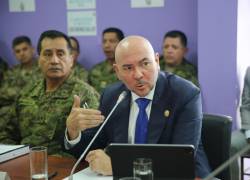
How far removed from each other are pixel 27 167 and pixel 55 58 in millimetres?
1158

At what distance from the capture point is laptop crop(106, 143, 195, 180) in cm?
134

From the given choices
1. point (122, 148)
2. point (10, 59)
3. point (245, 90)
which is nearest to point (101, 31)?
point (10, 59)

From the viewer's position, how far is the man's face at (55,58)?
2791 millimetres

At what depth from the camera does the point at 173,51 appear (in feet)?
13.5

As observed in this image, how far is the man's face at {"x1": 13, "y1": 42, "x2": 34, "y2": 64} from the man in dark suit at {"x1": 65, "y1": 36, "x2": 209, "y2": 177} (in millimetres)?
3217

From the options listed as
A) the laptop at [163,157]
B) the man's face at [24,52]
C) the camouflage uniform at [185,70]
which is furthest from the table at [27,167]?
the man's face at [24,52]

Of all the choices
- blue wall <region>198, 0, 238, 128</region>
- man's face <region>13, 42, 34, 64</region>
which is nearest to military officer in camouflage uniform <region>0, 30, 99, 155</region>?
blue wall <region>198, 0, 238, 128</region>

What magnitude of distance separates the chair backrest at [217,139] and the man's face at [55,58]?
3.95 feet

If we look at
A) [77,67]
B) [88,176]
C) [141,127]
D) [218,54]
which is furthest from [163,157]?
[77,67]

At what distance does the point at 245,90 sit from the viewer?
3723mm

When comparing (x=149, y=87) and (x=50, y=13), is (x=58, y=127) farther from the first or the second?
(x=50, y=13)

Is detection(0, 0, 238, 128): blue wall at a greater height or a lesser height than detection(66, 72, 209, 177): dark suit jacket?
greater

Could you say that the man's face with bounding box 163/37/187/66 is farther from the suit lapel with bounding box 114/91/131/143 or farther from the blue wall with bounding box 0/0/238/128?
the suit lapel with bounding box 114/91/131/143

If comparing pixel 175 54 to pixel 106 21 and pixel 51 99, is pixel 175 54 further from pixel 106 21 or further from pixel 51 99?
pixel 51 99
